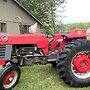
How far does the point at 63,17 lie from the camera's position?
42.3 metres

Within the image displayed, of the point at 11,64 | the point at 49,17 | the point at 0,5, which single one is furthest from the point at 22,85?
the point at 49,17

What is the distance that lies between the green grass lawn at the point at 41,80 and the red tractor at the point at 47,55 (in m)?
0.22

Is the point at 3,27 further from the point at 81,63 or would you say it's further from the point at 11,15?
the point at 81,63

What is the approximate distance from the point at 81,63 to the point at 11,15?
2080 centimetres

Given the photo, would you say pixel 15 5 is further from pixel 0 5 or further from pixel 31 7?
pixel 31 7

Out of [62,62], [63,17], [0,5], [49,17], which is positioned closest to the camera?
[62,62]

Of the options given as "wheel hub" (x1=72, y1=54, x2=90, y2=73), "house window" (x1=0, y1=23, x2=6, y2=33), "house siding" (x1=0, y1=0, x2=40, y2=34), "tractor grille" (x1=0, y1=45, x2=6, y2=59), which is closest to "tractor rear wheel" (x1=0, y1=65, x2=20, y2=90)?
"tractor grille" (x1=0, y1=45, x2=6, y2=59)

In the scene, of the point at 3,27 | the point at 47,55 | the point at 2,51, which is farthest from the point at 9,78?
the point at 3,27

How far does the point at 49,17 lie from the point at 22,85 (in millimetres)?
29496

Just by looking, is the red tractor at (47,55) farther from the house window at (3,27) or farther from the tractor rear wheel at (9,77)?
the house window at (3,27)

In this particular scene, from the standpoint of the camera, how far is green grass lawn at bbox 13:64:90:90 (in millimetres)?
5825

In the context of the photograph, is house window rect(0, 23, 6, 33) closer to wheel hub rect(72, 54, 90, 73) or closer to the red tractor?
the red tractor

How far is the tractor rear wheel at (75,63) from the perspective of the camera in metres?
5.70

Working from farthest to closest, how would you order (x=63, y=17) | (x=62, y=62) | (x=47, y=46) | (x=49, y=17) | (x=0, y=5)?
1. (x=63, y=17)
2. (x=49, y=17)
3. (x=0, y=5)
4. (x=47, y=46)
5. (x=62, y=62)
